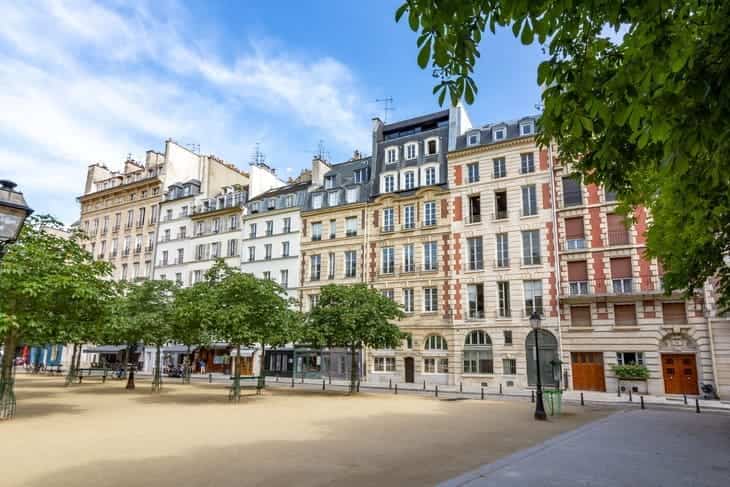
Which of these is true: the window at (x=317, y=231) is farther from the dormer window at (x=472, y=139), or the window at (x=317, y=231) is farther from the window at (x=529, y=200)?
the window at (x=529, y=200)

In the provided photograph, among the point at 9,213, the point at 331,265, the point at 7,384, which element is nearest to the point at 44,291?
the point at 7,384

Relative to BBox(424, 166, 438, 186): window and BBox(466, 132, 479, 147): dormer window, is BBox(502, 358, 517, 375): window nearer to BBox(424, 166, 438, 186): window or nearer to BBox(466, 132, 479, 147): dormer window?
BBox(424, 166, 438, 186): window

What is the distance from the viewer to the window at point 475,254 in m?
32.7

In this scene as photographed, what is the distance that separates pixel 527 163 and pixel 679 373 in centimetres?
1495

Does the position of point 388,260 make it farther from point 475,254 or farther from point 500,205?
point 500,205

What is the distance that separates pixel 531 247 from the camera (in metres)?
31.1

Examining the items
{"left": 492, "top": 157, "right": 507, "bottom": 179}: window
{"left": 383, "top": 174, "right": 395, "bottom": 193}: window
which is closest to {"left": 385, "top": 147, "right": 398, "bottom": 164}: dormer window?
{"left": 383, "top": 174, "right": 395, "bottom": 193}: window

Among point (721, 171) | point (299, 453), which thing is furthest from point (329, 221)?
point (721, 171)

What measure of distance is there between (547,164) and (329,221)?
17110 millimetres

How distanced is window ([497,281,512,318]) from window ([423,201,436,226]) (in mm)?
6647

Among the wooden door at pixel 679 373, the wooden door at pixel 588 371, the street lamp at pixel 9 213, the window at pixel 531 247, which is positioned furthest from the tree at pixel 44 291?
the wooden door at pixel 679 373

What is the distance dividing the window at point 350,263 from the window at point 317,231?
10.5ft

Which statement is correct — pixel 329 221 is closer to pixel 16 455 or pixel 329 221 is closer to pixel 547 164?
pixel 547 164

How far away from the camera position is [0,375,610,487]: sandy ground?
25.5 feet
